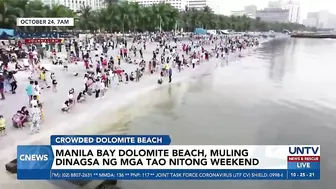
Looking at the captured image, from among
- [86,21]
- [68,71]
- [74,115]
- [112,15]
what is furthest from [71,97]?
[86,21]

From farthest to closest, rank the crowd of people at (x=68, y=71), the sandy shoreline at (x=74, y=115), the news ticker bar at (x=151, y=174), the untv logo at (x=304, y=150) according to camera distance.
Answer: the crowd of people at (x=68, y=71)
the sandy shoreline at (x=74, y=115)
the untv logo at (x=304, y=150)
the news ticker bar at (x=151, y=174)

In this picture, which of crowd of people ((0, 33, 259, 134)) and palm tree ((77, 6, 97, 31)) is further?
palm tree ((77, 6, 97, 31))

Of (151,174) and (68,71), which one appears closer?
(151,174)

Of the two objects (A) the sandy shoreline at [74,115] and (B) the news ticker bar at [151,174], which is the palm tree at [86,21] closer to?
(A) the sandy shoreline at [74,115]

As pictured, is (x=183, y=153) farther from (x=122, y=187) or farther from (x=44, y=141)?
(x=44, y=141)

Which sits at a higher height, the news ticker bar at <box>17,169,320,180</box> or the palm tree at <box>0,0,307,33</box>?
Result: the palm tree at <box>0,0,307,33</box>

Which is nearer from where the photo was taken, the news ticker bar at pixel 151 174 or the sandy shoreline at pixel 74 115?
the news ticker bar at pixel 151 174

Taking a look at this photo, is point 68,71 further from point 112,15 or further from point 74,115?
point 112,15

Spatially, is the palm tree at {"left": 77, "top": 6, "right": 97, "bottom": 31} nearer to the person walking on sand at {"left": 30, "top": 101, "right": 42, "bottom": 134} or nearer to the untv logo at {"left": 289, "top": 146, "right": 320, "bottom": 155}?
the person walking on sand at {"left": 30, "top": 101, "right": 42, "bottom": 134}

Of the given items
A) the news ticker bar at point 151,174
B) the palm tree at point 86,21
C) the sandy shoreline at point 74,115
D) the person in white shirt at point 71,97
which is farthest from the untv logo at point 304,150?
the palm tree at point 86,21

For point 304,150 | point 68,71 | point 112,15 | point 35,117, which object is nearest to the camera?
point 304,150

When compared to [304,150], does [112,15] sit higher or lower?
higher

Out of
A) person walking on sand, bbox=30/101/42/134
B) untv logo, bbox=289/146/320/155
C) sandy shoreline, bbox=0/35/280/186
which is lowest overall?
sandy shoreline, bbox=0/35/280/186

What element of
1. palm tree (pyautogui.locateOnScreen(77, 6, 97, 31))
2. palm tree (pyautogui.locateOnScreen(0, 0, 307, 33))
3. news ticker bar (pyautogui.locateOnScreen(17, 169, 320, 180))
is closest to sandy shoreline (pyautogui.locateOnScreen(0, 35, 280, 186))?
news ticker bar (pyautogui.locateOnScreen(17, 169, 320, 180))
